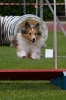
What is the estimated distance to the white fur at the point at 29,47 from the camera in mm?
10148

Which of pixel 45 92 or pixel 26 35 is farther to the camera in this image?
pixel 26 35

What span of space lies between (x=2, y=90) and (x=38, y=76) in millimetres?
587

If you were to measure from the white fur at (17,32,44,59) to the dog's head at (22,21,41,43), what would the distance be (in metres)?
0.07

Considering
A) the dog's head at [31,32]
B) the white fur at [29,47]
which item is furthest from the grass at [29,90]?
the dog's head at [31,32]

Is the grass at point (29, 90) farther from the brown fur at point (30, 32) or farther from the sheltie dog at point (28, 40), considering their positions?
the brown fur at point (30, 32)

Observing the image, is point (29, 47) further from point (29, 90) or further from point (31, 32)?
point (29, 90)

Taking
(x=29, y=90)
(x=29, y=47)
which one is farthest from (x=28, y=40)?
(x=29, y=90)

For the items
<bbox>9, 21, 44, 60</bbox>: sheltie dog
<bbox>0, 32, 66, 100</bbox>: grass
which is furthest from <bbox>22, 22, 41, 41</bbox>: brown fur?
<bbox>0, 32, 66, 100</bbox>: grass

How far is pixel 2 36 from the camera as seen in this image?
1741cm

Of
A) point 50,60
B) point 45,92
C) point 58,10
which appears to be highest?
point 45,92

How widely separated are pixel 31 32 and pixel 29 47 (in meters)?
0.31

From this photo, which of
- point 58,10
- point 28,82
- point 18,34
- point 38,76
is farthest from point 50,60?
point 58,10

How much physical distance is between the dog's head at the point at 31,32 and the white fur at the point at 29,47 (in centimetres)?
7

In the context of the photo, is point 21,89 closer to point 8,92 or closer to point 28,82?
point 8,92
